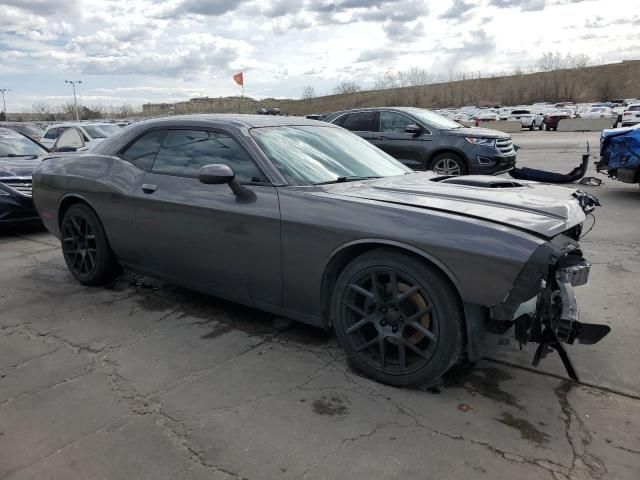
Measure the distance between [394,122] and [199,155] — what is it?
7.44 metres

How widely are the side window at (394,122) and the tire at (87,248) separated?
721 cm

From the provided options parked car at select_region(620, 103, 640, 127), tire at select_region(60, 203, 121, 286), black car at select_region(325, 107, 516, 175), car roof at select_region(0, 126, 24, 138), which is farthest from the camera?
parked car at select_region(620, 103, 640, 127)

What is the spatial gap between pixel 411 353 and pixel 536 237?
3.05 feet

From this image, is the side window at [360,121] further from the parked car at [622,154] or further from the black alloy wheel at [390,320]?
the black alloy wheel at [390,320]

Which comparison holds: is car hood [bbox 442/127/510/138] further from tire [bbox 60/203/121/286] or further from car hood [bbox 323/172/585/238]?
tire [bbox 60/203/121/286]

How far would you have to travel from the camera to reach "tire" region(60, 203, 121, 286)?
15.3 feet

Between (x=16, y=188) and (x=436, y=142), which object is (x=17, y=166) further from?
(x=436, y=142)

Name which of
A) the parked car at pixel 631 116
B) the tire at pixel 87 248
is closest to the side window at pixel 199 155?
the tire at pixel 87 248

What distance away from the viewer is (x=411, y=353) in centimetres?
296

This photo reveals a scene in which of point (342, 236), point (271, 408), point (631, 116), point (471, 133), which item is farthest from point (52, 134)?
point (631, 116)

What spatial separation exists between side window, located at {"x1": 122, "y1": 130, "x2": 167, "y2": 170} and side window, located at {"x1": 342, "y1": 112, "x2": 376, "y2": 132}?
716cm

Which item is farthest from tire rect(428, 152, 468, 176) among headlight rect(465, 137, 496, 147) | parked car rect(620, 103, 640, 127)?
parked car rect(620, 103, 640, 127)

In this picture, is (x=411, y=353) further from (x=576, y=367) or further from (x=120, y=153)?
(x=120, y=153)

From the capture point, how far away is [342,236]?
3049mm
